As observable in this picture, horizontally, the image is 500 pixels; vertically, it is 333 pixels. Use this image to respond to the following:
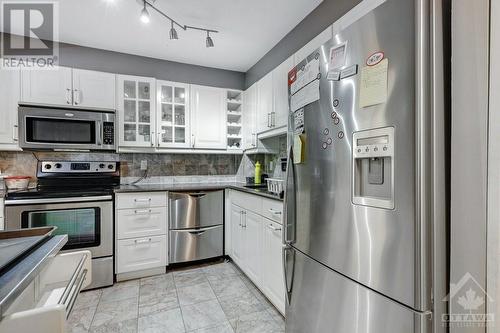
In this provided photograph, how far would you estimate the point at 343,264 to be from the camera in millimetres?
1018

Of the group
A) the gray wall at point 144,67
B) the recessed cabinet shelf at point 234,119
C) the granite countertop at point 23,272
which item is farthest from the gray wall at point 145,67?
the granite countertop at point 23,272

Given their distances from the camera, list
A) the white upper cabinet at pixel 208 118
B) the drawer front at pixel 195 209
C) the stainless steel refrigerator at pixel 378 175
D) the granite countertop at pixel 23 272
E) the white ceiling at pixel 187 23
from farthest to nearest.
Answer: the white upper cabinet at pixel 208 118 < the drawer front at pixel 195 209 < the white ceiling at pixel 187 23 < the stainless steel refrigerator at pixel 378 175 < the granite countertop at pixel 23 272

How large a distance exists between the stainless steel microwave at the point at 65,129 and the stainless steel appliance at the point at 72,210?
1.06 ft

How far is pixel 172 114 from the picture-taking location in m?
2.94

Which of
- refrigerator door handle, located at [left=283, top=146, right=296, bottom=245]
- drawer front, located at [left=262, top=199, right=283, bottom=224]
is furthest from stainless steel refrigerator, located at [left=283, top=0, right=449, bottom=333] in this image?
drawer front, located at [left=262, top=199, right=283, bottom=224]

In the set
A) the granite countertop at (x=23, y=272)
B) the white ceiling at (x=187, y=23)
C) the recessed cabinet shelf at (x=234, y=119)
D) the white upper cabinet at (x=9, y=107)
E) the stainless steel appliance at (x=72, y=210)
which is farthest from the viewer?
the recessed cabinet shelf at (x=234, y=119)

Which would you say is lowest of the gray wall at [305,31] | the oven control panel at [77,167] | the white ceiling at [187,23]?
the oven control panel at [77,167]

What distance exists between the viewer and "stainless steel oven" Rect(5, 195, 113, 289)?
207 cm

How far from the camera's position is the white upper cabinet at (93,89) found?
2510 millimetres

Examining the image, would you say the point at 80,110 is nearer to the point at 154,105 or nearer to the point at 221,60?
the point at 154,105

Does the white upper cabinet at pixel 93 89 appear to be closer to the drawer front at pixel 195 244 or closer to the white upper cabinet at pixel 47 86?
the white upper cabinet at pixel 47 86

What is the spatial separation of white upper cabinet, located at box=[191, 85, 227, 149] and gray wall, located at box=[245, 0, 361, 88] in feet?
1.90

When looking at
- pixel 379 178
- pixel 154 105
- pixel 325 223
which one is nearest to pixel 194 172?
pixel 154 105

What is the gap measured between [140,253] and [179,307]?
79cm
